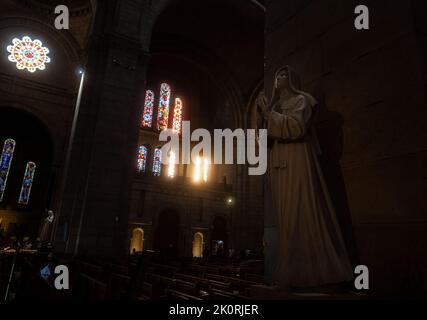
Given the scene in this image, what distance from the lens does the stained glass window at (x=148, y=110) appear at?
76.5 ft

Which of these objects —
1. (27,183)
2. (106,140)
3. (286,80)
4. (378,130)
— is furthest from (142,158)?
(378,130)

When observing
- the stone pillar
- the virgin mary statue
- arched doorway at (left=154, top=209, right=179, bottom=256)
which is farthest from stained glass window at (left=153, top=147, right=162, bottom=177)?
the virgin mary statue

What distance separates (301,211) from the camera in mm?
2260

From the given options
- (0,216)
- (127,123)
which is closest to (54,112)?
(0,216)

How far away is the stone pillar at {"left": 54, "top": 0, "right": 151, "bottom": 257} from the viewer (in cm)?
988

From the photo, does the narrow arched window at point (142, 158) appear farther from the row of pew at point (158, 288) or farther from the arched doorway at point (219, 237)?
the row of pew at point (158, 288)

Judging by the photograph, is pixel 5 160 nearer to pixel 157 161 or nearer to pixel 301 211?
pixel 157 161

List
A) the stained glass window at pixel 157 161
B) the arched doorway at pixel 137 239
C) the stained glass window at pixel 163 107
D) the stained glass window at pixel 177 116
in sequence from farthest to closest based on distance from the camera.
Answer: the stained glass window at pixel 177 116, the stained glass window at pixel 163 107, the stained glass window at pixel 157 161, the arched doorway at pixel 137 239

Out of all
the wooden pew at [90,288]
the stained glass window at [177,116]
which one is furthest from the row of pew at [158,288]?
the stained glass window at [177,116]

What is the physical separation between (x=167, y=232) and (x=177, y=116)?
9.97m

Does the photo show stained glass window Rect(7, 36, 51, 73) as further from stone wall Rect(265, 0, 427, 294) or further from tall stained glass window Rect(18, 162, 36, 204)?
stone wall Rect(265, 0, 427, 294)

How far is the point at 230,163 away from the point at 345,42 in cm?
2079

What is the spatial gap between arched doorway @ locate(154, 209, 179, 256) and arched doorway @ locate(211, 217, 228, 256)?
312 centimetres

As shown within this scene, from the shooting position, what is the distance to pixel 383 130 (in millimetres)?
2646
